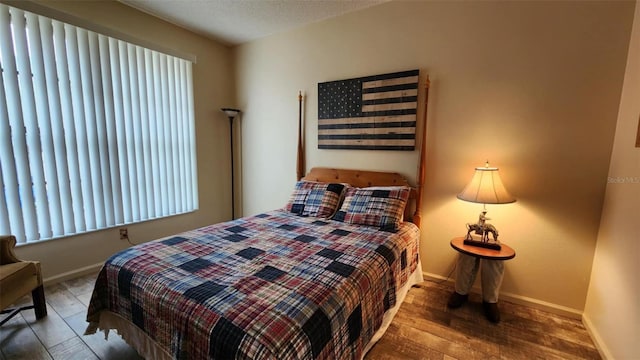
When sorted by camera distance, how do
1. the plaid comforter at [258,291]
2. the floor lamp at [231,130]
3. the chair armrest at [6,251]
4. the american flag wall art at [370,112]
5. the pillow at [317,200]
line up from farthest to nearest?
the floor lamp at [231,130] < the pillow at [317,200] < the american flag wall art at [370,112] < the chair armrest at [6,251] < the plaid comforter at [258,291]

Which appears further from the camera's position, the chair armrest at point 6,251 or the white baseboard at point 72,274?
the white baseboard at point 72,274

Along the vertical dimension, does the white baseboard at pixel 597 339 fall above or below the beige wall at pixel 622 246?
below

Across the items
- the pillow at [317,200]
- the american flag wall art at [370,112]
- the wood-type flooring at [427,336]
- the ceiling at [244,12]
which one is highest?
the ceiling at [244,12]

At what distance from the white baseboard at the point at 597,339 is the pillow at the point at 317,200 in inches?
80.8

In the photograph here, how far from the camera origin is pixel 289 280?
1.34 m

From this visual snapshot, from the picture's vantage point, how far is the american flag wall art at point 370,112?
8.23 feet

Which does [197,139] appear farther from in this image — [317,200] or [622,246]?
[622,246]

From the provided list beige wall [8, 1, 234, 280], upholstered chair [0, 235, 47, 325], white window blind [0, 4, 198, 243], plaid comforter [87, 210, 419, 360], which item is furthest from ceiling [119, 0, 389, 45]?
upholstered chair [0, 235, 47, 325]

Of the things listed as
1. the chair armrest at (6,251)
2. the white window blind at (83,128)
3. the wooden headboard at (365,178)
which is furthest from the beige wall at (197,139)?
the wooden headboard at (365,178)

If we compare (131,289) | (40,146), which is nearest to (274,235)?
(131,289)

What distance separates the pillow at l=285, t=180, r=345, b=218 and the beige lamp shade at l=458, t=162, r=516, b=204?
1138mm

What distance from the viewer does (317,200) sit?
8.75ft

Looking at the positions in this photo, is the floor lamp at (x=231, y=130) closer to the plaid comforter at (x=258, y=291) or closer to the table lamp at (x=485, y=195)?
the plaid comforter at (x=258, y=291)

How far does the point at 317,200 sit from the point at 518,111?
186cm
